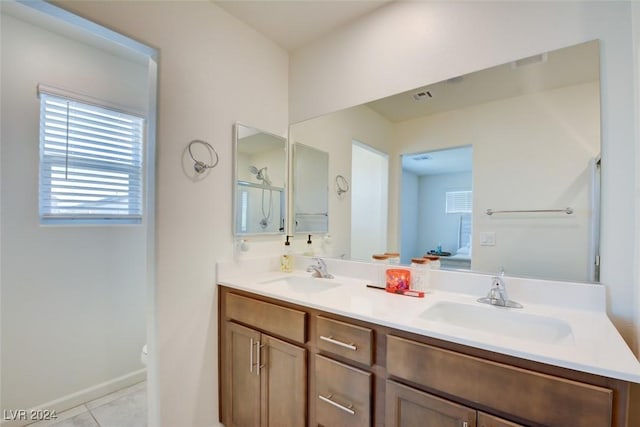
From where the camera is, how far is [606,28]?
113cm

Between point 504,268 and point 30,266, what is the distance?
273cm

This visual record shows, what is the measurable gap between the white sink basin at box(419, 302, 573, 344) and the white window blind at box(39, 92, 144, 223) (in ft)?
7.42

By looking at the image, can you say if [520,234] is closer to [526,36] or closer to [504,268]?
[504,268]

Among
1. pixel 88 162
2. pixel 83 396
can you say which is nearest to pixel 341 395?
pixel 83 396

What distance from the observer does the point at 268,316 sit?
1436mm

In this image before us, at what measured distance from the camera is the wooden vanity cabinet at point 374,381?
75 centimetres

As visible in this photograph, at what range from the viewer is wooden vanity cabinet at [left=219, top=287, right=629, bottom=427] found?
2.48 ft

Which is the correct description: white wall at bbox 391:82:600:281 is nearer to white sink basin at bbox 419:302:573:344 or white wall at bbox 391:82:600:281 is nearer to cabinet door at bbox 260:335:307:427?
white sink basin at bbox 419:302:573:344

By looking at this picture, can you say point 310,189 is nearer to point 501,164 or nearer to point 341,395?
point 501,164

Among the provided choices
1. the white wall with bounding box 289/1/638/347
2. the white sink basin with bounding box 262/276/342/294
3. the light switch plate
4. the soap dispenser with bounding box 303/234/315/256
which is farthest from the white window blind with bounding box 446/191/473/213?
the soap dispenser with bounding box 303/234/315/256

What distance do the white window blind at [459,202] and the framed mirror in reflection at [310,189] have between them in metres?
0.84

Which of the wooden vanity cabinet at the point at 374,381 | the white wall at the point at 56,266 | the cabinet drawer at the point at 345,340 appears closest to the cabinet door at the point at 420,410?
the wooden vanity cabinet at the point at 374,381

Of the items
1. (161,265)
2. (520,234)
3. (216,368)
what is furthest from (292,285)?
(520,234)

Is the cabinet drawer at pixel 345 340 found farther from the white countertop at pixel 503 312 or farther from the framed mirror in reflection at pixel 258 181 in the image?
the framed mirror in reflection at pixel 258 181
